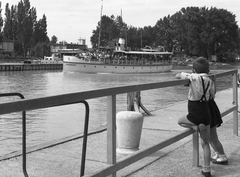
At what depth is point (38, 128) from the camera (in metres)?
12.6

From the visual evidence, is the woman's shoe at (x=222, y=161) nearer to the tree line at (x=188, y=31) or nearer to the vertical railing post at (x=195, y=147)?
the vertical railing post at (x=195, y=147)

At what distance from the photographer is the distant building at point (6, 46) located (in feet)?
394

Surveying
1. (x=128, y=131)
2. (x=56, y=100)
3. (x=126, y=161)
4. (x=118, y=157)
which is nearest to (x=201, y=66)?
(x=126, y=161)

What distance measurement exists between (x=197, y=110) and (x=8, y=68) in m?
72.1

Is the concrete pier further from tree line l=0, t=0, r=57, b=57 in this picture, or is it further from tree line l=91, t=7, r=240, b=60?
tree line l=0, t=0, r=57, b=57

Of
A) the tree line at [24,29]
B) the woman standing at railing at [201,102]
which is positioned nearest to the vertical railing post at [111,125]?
the woman standing at railing at [201,102]

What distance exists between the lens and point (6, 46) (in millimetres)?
121625

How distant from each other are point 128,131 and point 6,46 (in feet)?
398

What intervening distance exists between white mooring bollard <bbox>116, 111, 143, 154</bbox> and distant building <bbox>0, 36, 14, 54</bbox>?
118481 millimetres

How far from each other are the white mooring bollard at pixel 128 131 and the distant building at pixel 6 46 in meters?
118

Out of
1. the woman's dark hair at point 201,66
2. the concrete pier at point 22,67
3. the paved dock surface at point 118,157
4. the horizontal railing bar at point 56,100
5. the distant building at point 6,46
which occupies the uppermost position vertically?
the distant building at point 6,46

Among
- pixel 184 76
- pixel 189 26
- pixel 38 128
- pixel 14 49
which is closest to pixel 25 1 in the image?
pixel 14 49

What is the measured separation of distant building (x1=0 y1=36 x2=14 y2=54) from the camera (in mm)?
120188

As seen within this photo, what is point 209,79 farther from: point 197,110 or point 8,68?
point 8,68
